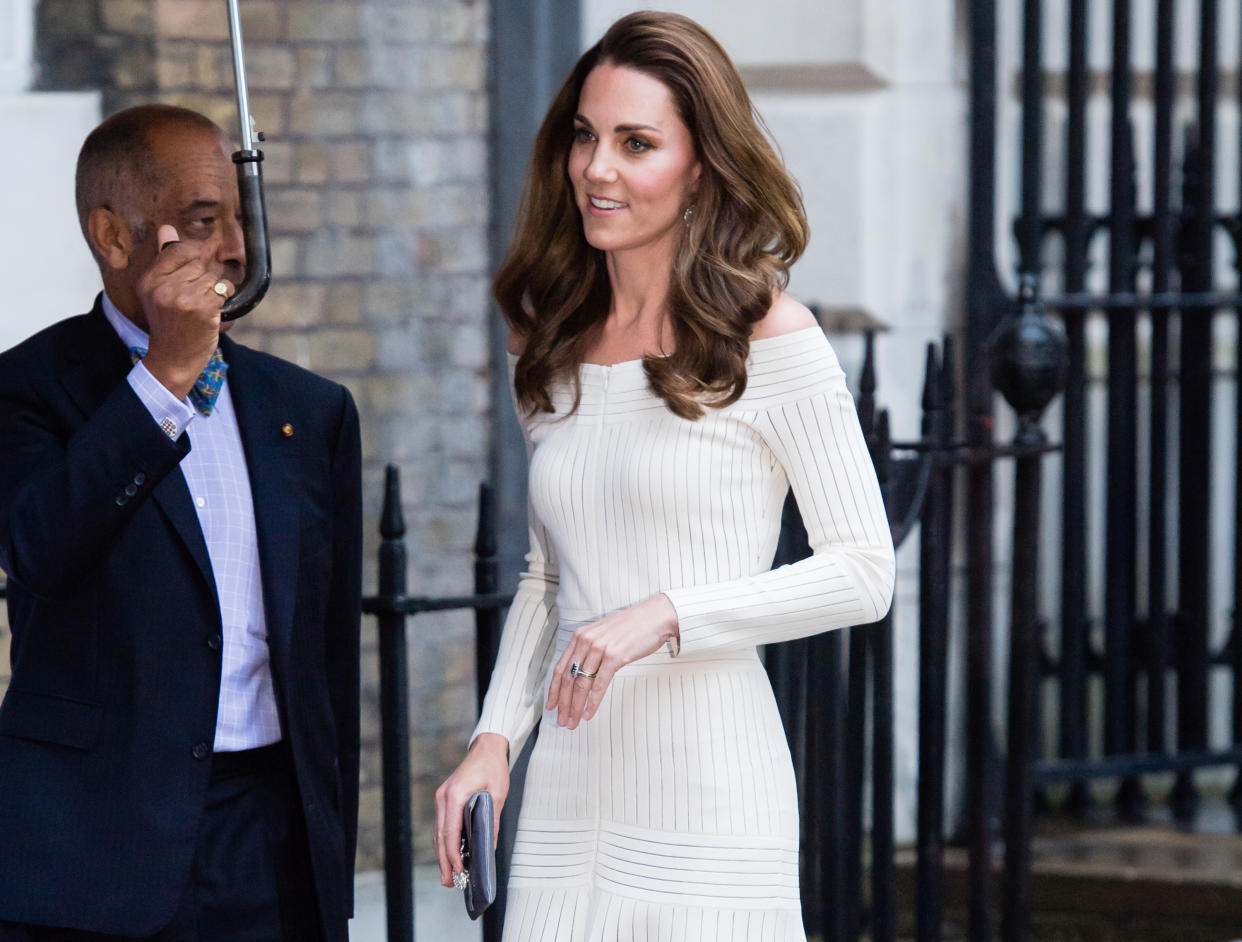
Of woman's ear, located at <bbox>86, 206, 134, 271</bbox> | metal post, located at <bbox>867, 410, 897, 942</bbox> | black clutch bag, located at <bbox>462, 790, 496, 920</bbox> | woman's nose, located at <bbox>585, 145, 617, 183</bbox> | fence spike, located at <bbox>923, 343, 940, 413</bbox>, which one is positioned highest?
woman's nose, located at <bbox>585, 145, 617, 183</bbox>

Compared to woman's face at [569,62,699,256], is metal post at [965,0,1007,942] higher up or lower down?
lower down

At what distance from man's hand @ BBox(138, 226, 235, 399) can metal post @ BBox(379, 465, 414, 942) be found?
1.08 meters

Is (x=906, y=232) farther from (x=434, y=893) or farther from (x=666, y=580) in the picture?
(x=666, y=580)

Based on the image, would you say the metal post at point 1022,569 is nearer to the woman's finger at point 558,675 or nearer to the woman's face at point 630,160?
the woman's face at point 630,160

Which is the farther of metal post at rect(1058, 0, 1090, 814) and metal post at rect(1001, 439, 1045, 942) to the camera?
metal post at rect(1058, 0, 1090, 814)

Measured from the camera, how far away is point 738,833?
2.09 metres

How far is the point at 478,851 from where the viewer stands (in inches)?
79.6

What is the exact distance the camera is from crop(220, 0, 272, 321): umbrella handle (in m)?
2.00

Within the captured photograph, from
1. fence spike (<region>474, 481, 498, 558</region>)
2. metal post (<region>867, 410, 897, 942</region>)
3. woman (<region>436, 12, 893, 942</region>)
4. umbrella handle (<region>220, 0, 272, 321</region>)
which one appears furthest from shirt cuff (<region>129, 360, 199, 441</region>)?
metal post (<region>867, 410, 897, 942</region>)

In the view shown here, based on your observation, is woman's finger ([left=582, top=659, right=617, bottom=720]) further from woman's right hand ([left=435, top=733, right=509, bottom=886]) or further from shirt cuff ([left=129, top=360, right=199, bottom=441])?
shirt cuff ([left=129, top=360, right=199, bottom=441])

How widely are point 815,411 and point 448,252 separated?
103 inches

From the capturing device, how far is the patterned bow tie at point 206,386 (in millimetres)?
2191

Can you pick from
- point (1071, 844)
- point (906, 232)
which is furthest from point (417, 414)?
point (1071, 844)

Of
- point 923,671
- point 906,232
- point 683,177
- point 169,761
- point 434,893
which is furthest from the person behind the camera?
point 906,232
